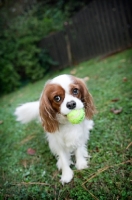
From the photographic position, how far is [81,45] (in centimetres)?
805

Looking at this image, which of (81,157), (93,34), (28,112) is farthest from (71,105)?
(93,34)

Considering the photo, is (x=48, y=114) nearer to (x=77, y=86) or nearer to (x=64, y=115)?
(x=64, y=115)

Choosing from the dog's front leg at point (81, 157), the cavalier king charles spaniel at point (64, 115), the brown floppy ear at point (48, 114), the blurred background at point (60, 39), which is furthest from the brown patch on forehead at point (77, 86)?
the blurred background at point (60, 39)

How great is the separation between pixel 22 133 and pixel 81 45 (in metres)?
5.63

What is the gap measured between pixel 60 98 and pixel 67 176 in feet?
2.83

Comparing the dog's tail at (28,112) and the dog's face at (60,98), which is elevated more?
the dog's face at (60,98)

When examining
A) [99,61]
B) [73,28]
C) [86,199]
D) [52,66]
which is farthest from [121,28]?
[86,199]

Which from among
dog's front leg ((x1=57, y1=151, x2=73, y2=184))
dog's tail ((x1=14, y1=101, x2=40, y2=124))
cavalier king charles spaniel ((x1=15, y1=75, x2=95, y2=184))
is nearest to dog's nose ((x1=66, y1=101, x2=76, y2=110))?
cavalier king charles spaniel ((x1=15, y1=75, x2=95, y2=184))

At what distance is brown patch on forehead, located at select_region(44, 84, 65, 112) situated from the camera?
1807mm

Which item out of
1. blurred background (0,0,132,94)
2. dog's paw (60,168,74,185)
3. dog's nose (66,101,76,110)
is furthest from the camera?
blurred background (0,0,132,94)

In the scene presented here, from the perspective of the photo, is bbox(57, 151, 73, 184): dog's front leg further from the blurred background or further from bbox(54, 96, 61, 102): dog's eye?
the blurred background

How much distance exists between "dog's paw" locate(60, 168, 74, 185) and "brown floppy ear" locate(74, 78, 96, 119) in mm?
636

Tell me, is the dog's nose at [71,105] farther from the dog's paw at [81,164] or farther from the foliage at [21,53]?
the foliage at [21,53]

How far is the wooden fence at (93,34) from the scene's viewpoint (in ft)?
22.4
